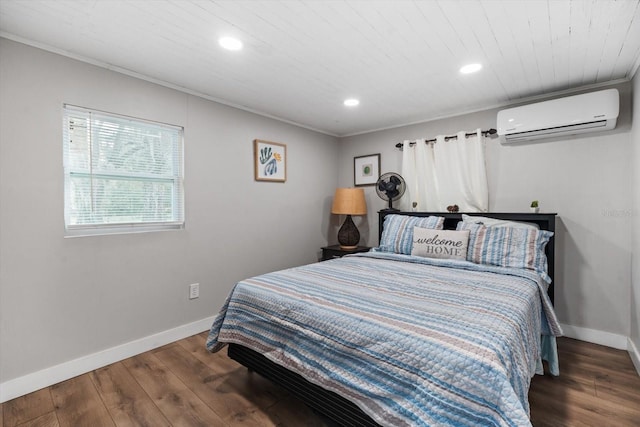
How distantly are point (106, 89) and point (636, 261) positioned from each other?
4148 millimetres

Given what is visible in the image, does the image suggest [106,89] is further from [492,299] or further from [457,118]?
[457,118]

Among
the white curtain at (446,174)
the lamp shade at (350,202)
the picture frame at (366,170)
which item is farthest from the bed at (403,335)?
the picture frame at (366,170)

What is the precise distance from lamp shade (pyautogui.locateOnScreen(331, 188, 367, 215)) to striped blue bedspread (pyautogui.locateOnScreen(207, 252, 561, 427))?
163 centimetres

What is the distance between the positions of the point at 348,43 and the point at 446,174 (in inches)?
77.6

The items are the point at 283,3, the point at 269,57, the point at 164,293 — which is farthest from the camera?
the point at 164,293

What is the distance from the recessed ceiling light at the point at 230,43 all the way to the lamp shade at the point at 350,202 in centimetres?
221

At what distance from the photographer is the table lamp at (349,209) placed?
12.6 feet

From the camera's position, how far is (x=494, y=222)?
9.13 feet

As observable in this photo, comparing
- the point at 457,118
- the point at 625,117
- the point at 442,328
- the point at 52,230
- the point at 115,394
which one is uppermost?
the point at 457,118

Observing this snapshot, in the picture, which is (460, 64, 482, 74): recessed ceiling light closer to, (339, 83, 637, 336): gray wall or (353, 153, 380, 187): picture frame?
(339, 83, 637, 336): gray wall

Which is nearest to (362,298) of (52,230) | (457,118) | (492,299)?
(492,299)

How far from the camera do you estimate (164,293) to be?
A: 8.69 ft

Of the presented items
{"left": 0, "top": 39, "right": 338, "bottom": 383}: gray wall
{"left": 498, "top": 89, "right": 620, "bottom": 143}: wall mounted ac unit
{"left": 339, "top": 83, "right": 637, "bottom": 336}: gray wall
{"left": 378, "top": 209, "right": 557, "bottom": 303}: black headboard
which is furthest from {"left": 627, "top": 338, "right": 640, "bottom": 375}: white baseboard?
{"left": 0, "top": 39, "right": 338, "bottom": 383}: gray wall

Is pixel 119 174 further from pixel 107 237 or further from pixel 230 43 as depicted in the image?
pixel 230 43
